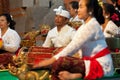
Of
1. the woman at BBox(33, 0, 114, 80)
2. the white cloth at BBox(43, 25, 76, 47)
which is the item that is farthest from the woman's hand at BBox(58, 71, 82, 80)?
the white cloth at BBox(43, 25, 76, 47)

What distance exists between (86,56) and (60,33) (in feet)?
5.22

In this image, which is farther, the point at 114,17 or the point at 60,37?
the point at 114,17

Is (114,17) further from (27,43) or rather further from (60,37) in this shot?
(27,43)

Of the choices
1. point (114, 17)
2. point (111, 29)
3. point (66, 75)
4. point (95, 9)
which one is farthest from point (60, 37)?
point (66, 75)

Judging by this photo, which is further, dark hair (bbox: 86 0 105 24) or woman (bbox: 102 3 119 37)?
woman (bbox: 102 3 119 37)

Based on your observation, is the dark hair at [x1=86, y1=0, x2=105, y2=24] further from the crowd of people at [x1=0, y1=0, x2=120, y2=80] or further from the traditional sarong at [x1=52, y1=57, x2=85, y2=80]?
the traditional sarong at [x1=52, y1=57, x2=85, y2=80]

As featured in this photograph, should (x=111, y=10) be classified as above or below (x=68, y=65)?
above

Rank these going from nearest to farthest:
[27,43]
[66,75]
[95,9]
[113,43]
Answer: [66,75] < [95,9] < [113,43] < [27,43]

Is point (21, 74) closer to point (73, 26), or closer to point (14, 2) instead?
point (73, 26)

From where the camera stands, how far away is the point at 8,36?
225 inches

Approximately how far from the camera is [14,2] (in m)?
9.65

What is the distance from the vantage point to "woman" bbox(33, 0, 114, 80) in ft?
12.1

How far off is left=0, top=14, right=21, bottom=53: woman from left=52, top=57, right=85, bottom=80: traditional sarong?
5.99ft

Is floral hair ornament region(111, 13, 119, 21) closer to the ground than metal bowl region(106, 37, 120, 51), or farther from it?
farther from it
